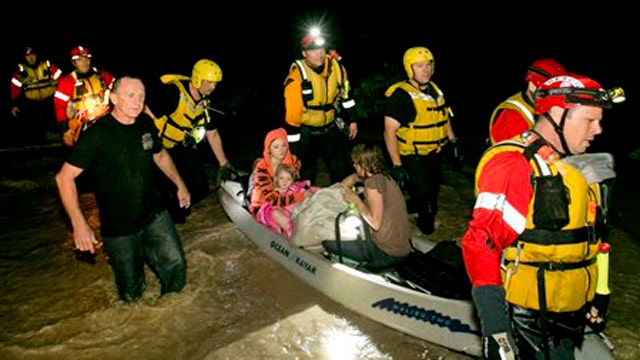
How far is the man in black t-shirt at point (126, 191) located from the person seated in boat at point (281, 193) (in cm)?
110

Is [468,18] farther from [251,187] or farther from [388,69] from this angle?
[251,187]

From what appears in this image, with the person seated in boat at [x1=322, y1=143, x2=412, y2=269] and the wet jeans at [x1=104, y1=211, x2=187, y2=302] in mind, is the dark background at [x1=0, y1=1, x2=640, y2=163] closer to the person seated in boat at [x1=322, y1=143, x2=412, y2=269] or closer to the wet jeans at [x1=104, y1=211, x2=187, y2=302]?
the wet jeans at [x1=104, y1=211, x2=187, y2=302]

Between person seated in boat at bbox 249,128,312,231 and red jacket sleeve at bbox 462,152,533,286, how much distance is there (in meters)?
3.23

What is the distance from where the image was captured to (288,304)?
452 cm

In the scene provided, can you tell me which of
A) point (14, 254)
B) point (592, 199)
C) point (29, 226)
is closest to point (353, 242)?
point (592, 199)

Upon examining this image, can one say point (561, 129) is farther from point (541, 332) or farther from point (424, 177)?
point (424, 177)

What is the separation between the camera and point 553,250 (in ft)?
7.13

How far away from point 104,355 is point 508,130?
383 centimetres

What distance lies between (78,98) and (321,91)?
3.49m

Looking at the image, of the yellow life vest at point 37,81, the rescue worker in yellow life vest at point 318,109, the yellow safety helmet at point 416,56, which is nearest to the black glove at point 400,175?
the rescue worker in yellow life vest at point 318,109

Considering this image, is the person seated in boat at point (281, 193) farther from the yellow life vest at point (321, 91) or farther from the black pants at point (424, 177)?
the black pants at point (424, 177)

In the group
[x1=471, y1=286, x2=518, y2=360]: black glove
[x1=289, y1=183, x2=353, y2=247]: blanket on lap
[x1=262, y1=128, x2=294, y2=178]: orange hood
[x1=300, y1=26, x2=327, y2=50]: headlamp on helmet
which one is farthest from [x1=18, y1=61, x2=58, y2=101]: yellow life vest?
[x1=471, y1=286, x2=518, y2=360]: black glove

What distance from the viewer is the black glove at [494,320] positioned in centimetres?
205

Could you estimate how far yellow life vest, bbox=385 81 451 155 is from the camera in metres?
4.89
